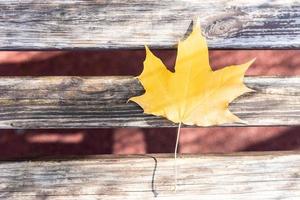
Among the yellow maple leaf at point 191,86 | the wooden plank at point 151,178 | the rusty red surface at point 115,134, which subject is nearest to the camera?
the yellow maple leaf at point 191,86

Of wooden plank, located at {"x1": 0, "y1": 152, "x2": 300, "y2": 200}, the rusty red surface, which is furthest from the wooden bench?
the rusty red surface

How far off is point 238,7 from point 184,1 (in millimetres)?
150

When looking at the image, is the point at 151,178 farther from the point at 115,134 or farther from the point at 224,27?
the point at 115,134

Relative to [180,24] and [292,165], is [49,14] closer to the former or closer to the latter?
[180,24]

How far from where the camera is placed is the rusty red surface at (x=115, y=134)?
6.26 ft

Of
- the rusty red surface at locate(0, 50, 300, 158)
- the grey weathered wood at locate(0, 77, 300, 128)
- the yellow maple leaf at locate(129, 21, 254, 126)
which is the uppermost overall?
the yellow maple leaf at locate(129, 21, 254, 126)

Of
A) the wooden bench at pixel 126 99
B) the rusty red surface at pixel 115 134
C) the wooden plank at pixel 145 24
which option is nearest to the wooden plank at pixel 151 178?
the wooden bench at pixel 126 99

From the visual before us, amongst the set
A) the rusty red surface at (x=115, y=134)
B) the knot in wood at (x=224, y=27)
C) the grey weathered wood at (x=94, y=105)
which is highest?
the knot in wood at (x=224, y=27)

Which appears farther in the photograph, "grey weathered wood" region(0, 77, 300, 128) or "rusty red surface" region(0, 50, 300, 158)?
"rusty red surface" region(0, 50, 300, 158)

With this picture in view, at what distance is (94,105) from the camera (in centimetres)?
133

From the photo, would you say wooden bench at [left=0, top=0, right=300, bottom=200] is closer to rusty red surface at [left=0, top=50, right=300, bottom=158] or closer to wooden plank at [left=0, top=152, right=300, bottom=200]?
wooden plank at [left=0, top=152, right=300, bottom=200]

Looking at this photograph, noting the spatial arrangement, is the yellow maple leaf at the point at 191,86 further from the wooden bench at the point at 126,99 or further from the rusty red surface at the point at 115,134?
the rusty red surface at the point at 115,134

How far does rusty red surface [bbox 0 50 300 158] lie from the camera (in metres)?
1.91

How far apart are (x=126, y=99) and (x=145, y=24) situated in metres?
0.21
